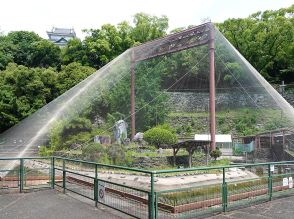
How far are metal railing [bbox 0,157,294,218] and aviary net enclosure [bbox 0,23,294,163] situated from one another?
156 cm

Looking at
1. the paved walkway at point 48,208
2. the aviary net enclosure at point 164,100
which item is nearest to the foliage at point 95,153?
the aviary net enclosure at point 164,100

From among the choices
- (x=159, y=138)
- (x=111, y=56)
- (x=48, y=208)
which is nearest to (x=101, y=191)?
Answer: (x=48, y=208)

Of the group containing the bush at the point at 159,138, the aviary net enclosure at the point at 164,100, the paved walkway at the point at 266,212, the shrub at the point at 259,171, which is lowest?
the paved walkway at the point at 266,212

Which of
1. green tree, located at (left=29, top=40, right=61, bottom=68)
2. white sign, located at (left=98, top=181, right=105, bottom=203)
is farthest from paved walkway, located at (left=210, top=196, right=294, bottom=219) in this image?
green tree, located at (left=29, top=40, right=61, bottom=68)

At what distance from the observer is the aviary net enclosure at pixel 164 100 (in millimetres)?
12477

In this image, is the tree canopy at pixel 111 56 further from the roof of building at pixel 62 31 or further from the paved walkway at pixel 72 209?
the roof of building at pixel 62 31

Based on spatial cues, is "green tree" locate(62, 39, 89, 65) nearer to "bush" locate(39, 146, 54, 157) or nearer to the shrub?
"bush" locate(39, 146, 54, 157)

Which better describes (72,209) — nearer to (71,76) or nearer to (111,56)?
(71,76)

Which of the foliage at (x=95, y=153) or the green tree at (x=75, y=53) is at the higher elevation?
the green tree at (x=75, y=53)

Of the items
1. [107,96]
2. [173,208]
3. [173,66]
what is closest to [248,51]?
[173,66]

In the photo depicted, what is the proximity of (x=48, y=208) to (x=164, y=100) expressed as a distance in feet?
51.9

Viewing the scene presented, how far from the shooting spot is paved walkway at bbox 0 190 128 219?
605 centimetres

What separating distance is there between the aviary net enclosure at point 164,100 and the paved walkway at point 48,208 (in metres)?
2.74

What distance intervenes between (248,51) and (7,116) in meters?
19.5
